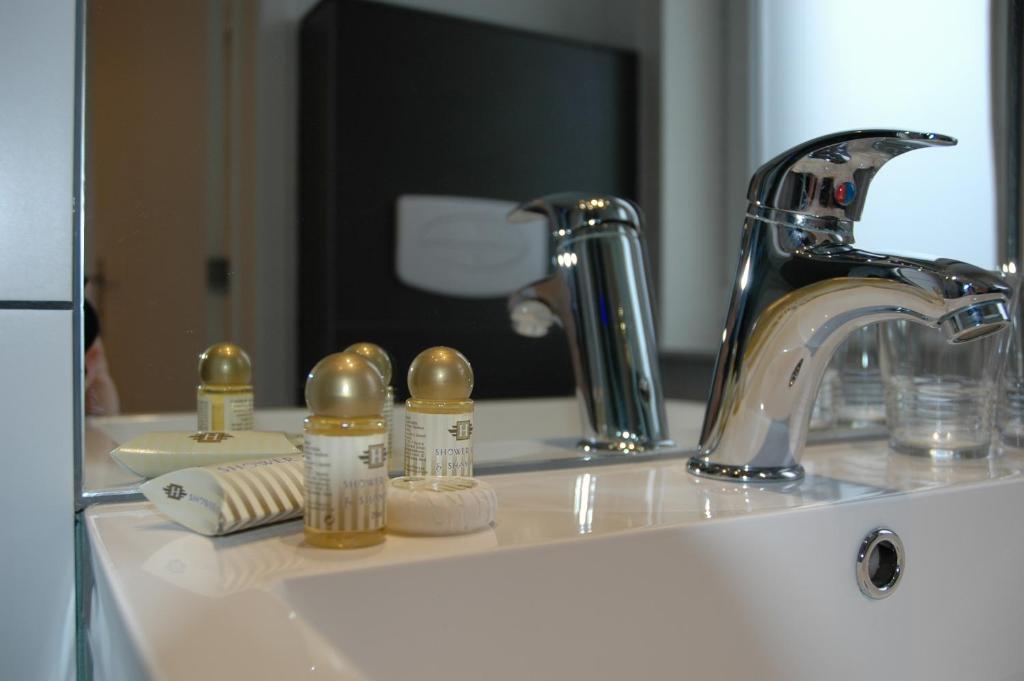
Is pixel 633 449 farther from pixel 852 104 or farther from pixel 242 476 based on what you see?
pixel 852 104

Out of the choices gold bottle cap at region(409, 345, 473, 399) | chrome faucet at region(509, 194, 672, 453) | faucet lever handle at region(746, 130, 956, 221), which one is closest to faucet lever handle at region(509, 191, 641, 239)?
chrome faucet at region(509, 194, 672, 453)

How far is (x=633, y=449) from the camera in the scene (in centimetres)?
62

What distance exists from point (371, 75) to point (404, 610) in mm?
415

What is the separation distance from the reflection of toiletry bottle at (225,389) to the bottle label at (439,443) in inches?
5.4

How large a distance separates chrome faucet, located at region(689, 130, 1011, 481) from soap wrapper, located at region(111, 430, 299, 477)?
281 mm

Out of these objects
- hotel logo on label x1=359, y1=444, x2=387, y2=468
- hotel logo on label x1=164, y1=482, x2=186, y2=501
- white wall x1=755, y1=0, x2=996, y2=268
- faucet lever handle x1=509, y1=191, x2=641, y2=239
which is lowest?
hotel logo on label x1=164, y1=482, x2=186, y2=501

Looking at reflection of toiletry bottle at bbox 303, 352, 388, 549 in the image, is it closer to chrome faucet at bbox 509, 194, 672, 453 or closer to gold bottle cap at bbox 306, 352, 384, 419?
gold bottle cap at bbox 306, 352, 384, 419

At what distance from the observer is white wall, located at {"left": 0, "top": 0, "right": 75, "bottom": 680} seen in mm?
437

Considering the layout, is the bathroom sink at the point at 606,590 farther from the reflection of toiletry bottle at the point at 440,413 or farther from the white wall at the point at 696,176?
the white wall at the point at 696,176

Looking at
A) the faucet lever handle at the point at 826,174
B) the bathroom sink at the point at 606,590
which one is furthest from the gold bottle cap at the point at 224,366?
the faucet lever handle at the point at 826,174

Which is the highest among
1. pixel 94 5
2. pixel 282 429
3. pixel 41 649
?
pixel 94 5

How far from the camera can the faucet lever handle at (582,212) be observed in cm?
62

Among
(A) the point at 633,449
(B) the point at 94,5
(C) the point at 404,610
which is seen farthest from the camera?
(A) the point at 633,449

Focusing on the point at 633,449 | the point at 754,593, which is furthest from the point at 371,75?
the point at 754,593
